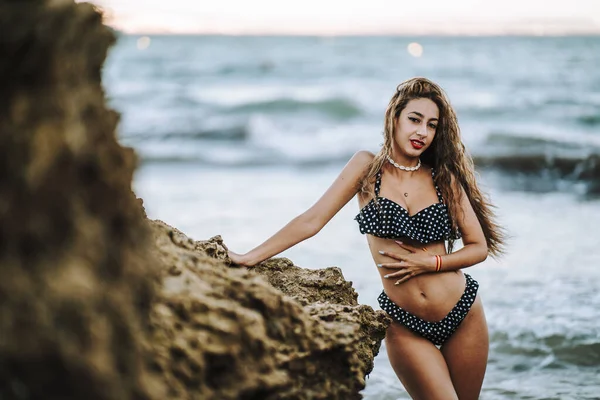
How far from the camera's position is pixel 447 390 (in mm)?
3570

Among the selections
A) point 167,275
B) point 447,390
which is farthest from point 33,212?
point 447,390

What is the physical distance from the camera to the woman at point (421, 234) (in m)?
3.70

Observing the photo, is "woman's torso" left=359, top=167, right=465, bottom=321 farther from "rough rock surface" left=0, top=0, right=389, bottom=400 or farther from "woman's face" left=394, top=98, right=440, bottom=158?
"rough rock surface" left=0, top=0, right=389, bottom=400

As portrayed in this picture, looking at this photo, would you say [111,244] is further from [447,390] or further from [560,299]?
[560,299]

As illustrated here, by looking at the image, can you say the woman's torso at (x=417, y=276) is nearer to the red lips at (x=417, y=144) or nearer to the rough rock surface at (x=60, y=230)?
the red lips at (x=417, y=144)

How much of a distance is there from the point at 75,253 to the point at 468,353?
9.24 feet

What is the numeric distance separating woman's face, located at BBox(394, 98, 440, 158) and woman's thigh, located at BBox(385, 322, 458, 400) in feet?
3.08

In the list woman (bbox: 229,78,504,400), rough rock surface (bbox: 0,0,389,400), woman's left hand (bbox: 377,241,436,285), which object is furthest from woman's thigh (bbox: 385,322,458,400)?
rough rock surface (bbox: 0,0,389,400)

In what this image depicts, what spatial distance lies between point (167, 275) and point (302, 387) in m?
0.56

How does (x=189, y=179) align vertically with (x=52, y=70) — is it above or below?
above

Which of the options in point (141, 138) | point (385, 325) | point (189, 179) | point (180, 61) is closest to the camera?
point (385, 325)

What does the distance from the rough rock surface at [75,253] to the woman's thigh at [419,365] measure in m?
1.80

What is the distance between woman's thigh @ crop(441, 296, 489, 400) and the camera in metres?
3.81

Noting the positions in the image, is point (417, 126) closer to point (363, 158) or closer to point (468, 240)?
point (363, 158)
